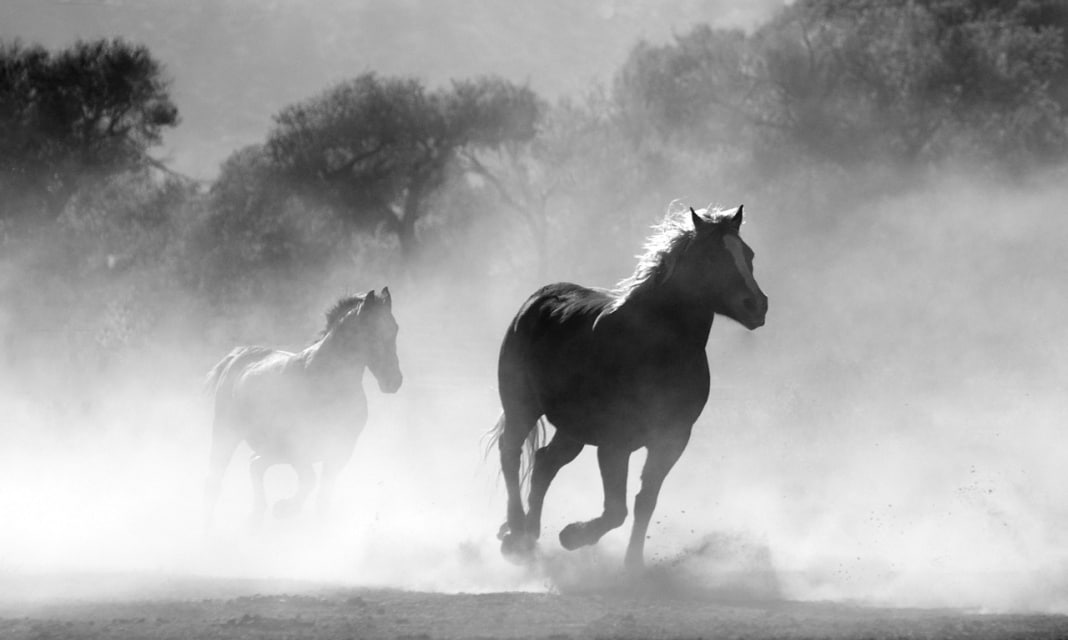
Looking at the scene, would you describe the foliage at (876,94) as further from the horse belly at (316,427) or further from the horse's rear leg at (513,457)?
the horse's rear leg at (513,457)

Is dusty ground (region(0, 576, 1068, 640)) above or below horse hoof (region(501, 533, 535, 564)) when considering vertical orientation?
below

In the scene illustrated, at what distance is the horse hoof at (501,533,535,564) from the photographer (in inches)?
470

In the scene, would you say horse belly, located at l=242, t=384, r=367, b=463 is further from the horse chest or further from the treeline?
the treeline

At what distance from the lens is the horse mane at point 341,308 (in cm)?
1470

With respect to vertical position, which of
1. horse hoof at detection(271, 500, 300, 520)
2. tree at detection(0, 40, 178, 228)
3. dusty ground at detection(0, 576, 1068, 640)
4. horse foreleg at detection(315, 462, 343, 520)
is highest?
tree at detection(0, 40, 178, 228)

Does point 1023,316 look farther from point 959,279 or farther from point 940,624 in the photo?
point 940,624

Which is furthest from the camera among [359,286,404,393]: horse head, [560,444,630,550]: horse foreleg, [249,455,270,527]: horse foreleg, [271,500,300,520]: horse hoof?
[249,455,270,527]: horse foreleg

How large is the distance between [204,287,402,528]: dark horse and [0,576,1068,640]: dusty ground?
2998 millimetres

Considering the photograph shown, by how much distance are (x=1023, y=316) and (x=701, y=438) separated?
13.7 metres

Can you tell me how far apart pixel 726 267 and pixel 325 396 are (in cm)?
452

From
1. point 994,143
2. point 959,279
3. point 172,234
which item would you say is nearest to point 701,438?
point 959,279

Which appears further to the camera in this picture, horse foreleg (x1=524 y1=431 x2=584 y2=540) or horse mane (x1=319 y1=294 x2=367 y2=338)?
horse mane (x1=319 y1=294 x2=367 y2=338)

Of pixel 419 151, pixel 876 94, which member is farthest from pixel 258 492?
pixel 419 151

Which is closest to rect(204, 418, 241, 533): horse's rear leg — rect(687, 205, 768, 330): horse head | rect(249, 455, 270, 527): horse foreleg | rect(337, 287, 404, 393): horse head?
rect(249, 455, 270, 527): horse foreleg
